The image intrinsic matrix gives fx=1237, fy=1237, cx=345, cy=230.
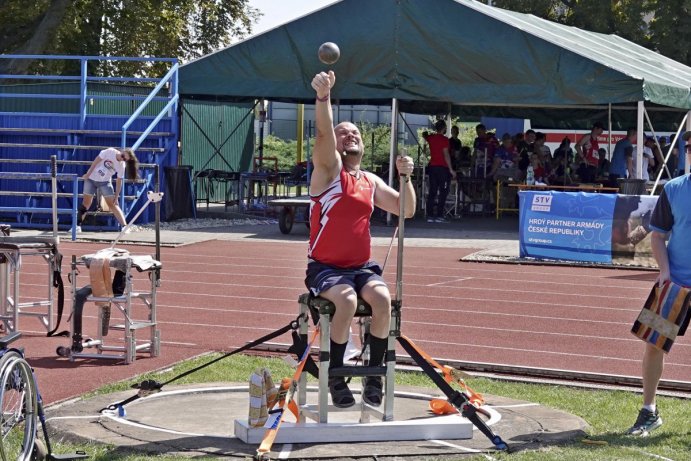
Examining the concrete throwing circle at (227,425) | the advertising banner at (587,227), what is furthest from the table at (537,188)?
the concrete throwing circle at (227,425)

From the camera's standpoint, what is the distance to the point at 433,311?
45.6ft

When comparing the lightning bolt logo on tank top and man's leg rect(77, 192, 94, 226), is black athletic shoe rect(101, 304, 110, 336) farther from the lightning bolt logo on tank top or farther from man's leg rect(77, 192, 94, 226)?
man's leg rect(77, 192, 94, 226)

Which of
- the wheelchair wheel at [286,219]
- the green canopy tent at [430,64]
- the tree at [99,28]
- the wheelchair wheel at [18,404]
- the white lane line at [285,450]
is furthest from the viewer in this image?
the tree at [99,28]

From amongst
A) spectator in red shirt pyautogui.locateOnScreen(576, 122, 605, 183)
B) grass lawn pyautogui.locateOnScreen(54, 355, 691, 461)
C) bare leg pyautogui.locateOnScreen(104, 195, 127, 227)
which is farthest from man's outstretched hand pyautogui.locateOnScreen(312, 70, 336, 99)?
spectator in red shirt pyautogui.locateOnScreen(576, 122, 605, 183)

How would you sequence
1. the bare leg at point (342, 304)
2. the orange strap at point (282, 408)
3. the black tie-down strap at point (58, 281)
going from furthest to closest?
1. the black tie-down strap at point (58, 281)
2. the bare leg at point (342, 304)
3. the orange strap at point (282, 408)

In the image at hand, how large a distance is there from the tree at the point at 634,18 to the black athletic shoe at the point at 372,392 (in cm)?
4021

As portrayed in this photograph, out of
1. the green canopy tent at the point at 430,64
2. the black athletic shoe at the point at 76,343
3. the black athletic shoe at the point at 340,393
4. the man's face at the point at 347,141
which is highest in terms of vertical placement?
the green canopy tent at the point at 430,64

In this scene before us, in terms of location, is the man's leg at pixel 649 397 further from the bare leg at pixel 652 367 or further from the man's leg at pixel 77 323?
the man's leg at pixel 77 323

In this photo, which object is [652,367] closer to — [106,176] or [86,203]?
[106,176]

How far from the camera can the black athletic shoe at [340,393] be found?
779 cm

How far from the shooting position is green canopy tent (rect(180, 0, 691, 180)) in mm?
24656

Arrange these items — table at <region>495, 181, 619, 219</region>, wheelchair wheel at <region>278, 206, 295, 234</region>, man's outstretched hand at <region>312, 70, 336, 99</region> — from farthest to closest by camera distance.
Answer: table at <region>495, 181, 619, 219</region> → wheelchair wheel at <region>278, 206, 295, 234</region> → man's outstretched hand at <region>312, 70, 336, 99</region>

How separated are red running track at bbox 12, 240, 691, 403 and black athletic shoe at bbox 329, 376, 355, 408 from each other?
2.16 meters

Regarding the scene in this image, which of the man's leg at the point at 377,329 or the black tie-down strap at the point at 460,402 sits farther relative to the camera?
the man's leg at the point at 377,329
